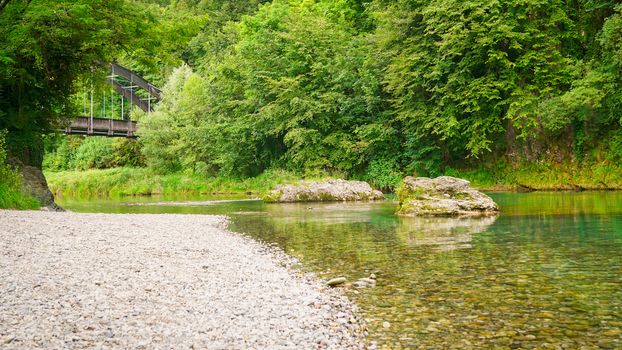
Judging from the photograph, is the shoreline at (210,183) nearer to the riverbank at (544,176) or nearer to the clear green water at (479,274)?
the riverbank at (544,176)

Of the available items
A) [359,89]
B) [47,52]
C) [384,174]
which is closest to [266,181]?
[384,174]

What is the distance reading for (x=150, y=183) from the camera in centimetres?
4950

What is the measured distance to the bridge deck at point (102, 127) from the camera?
169 feet

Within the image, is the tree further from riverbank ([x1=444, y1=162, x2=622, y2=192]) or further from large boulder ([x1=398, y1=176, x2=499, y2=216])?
riverbank ([x1=444, y1=162, x2=622, y2=192])

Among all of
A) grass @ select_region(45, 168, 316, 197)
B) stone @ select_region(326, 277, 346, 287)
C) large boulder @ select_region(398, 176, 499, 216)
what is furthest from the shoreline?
stone @ select_region(326, 277, 346, 287)

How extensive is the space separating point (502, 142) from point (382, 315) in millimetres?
29864

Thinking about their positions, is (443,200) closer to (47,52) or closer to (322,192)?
(322,192)

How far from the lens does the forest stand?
19484mm

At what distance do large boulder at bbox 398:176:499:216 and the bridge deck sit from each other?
39258 mm

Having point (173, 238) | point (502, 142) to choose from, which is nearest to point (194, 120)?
point (502, 142)

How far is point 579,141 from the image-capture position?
30125 millimetres

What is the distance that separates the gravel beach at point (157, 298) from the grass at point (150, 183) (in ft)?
96.9

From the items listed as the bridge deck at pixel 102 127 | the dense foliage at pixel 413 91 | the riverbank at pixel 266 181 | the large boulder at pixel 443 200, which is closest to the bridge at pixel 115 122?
the bridge deck at pixel 102 127

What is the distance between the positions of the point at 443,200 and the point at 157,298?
45.8 feet
